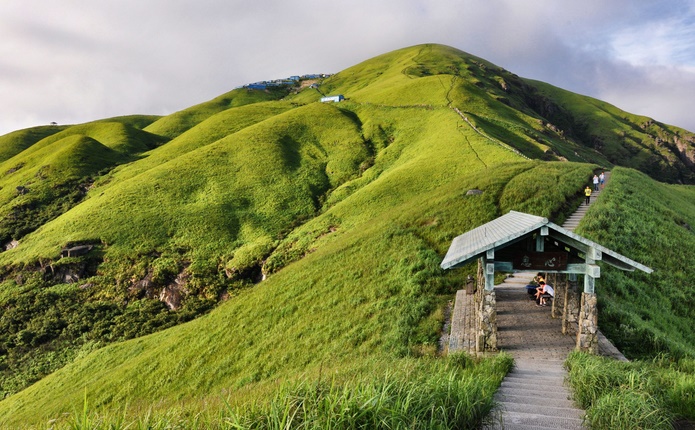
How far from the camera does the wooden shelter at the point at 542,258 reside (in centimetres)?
1299

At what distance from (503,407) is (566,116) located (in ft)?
607

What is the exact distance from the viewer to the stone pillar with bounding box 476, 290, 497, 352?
533 inches

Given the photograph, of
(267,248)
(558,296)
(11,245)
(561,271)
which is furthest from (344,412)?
(11,245)

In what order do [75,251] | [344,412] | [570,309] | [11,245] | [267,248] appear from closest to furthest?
[344,412] → [570,309] → [267,248] → [75,251] → [11,245]

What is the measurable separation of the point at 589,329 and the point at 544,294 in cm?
536

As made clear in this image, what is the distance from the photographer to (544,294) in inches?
716

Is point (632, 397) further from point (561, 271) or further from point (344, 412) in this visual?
point (561, 271)

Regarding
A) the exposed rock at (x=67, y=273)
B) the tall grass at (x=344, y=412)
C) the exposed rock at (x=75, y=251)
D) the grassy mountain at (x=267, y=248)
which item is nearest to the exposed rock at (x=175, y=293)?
the grassy mountain at (x=267, y=248)

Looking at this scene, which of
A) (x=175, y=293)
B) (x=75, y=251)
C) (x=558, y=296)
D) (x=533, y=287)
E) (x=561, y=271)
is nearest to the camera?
(x=561, y=271)

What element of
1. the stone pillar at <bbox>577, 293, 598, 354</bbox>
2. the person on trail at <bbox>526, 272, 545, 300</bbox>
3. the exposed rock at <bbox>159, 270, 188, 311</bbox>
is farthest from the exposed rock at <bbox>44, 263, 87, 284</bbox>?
the stone pillar at <bbox>577, 293, 598, 354</bbox>

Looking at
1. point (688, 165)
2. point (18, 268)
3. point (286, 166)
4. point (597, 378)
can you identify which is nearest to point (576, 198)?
point (597, 378)

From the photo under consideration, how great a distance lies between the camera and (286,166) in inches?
2318

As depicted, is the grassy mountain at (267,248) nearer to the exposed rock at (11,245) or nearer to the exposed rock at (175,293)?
the exposed rock at (175,293)

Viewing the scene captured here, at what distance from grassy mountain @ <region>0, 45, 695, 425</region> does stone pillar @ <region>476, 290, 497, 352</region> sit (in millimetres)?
2307
